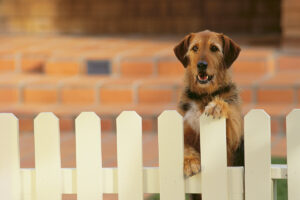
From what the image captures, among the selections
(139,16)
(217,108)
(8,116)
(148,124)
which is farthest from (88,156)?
(139,16)

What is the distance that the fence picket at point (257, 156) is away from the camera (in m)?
2.77

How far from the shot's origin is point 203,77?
2.54 m

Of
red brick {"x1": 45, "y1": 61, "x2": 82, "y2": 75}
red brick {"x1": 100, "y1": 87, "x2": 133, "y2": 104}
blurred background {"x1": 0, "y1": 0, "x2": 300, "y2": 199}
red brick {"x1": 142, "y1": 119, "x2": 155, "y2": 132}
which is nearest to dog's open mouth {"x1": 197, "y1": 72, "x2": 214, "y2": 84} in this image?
blurred background {"x1": 0, "y1": 0, "x2": 300, "y2": 199}

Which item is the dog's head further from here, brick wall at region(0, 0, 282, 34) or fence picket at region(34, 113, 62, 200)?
brick wall at region(0, 0, 282, 34)

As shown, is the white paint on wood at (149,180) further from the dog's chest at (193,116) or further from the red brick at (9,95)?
the red brick at (9,95)

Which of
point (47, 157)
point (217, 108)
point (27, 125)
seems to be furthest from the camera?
point (27, 125)

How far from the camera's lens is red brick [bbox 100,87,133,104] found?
6.05 m

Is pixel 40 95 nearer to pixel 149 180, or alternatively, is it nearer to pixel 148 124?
pixel 148 124

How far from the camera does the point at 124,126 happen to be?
9.38 feet

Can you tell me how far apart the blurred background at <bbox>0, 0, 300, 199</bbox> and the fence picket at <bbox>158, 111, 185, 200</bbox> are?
1042 millimetres

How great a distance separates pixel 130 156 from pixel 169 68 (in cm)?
357

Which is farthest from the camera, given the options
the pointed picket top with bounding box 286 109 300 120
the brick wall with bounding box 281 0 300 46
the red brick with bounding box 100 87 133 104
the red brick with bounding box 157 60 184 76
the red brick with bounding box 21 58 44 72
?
the red brick with bounding box 21 58 44 72

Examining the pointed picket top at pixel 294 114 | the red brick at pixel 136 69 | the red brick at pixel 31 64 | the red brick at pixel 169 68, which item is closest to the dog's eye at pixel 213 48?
the pointed picket top at pixel 294 114

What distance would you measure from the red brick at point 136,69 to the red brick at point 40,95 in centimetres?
76
